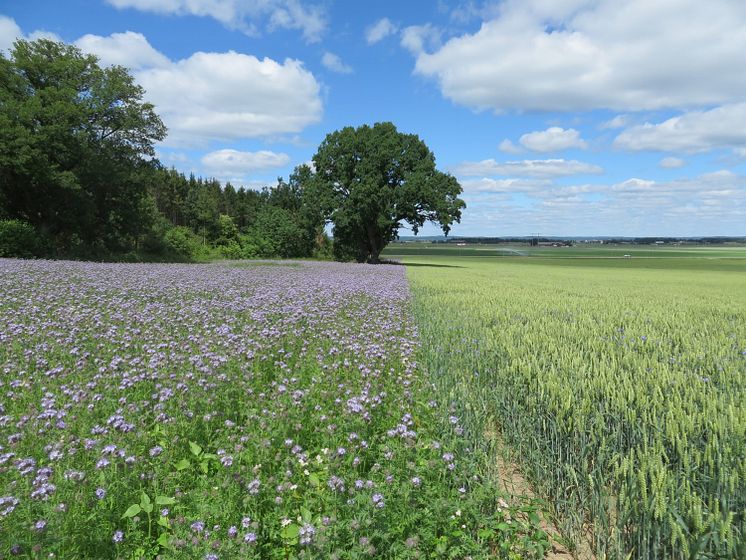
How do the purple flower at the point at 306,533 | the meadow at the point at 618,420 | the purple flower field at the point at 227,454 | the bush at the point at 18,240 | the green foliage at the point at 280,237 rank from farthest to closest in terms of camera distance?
1. the green foliage at the point at 280,237
2. the bush at the point at 18,240
3. the meadow at the point at 618,420
4. the purple flower field at the point at 227,454
5. the purple flower at the point at 306,533

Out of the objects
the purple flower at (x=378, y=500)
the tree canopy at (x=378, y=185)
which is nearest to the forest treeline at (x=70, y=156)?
the tree canopy at (x=378, y=185)

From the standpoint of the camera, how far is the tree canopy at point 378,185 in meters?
43.4

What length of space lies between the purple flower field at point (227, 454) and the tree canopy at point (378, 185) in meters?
37.7

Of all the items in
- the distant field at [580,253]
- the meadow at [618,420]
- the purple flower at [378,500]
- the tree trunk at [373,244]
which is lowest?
the distant field at [580,253]

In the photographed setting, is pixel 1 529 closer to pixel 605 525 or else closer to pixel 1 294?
pixel 605 525

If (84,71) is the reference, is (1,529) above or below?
below

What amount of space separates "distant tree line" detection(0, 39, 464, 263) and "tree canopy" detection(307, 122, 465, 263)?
0.12 m

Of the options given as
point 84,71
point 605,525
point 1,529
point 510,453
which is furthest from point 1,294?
point 84,71

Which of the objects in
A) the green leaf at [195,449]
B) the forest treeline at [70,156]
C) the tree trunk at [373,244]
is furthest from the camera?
the tree trunk at [373,244]

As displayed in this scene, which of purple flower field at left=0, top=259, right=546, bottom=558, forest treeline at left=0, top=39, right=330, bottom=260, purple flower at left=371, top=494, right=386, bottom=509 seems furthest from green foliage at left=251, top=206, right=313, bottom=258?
purple flower at left=371, top=494, right=386, bottom=509

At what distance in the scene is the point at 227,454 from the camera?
334 centimetres

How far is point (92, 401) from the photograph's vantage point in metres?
3.98

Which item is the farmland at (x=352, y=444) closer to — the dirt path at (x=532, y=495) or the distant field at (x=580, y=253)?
the dirt path at (x=532, y=495)

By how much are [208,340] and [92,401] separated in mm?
2202
